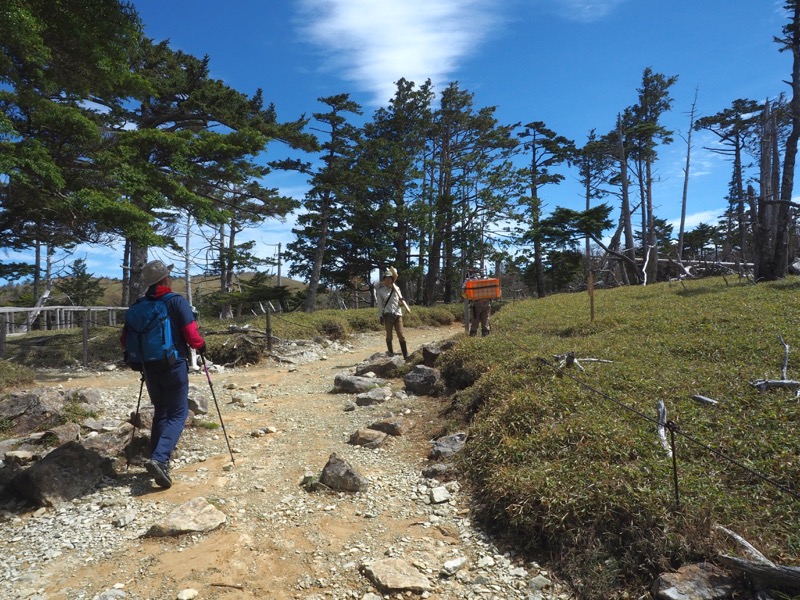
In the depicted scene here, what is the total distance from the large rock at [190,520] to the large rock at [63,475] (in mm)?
1146

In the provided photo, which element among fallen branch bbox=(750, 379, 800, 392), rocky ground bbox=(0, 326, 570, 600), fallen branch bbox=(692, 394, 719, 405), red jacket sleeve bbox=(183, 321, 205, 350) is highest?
red jacket sleeve bbox=(183, 321, 205, 350)

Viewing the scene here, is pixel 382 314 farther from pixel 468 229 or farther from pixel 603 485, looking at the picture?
pixel 468 229

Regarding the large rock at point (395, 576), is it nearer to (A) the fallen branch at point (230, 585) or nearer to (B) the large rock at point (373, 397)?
(A) the fallen branch at point (230, 585)

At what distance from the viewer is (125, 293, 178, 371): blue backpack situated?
409cm

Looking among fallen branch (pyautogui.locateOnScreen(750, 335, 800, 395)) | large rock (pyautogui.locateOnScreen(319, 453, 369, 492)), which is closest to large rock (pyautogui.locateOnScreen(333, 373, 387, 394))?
large rock (pyautogui.locateOnScreen(319, 453, 369, 492))

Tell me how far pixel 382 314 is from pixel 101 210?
616 centimetres

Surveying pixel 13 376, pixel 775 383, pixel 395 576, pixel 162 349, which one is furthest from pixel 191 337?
pixel 13 376

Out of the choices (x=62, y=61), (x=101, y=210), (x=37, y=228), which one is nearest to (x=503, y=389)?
(x=62, y=61)

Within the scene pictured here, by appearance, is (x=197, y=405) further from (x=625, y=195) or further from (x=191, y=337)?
(x=625, y=195)

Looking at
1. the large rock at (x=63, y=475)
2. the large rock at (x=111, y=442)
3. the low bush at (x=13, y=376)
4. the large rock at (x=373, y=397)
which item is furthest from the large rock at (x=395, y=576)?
the low bush at (x=13, y=376)

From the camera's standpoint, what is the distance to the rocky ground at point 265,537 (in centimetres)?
283

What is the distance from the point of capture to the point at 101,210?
9227 millimetres

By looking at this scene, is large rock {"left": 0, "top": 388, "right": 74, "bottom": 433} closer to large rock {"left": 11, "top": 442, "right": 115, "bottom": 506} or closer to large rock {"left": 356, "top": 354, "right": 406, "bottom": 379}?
large rock {"left": 11, "top": 442, "right": 115, "bottom": 506}

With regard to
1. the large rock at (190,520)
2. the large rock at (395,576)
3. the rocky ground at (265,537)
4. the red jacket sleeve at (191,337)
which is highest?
the red jacket sleeve at (191,337)
